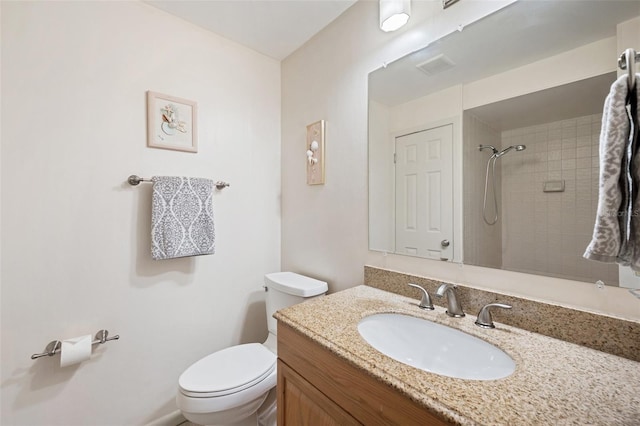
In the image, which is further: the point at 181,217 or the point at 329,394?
the point at 181,217

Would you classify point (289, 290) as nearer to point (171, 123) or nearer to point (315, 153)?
point (315, 153)

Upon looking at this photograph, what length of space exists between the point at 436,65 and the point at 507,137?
1.47 ft

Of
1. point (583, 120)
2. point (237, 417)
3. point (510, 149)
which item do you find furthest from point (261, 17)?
point (237, 417)

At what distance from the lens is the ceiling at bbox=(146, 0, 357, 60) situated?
1406 mm

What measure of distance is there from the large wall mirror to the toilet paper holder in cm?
147

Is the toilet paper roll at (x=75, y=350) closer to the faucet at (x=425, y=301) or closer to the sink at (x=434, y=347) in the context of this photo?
the sink at (x=434, y=347)

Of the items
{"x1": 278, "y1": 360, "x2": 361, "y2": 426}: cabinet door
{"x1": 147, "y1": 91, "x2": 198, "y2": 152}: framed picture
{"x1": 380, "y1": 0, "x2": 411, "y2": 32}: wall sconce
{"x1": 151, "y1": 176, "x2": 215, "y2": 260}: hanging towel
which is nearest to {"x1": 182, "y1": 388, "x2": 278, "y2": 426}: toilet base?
{"x1": 278, "y1": 360, "x2": 361, "y2": 426}: cabinet door

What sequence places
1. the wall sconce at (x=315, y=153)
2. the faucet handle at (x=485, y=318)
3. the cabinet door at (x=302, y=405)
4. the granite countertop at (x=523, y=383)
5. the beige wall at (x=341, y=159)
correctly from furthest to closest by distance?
the wall sconce at (x=315, y=153) < the beige wall at (x=341, y=159) < the faucet handle at (x=485, y=318) < the cabinet door at (x=302, y=405) < the granite countertop at (x=523, y=383)

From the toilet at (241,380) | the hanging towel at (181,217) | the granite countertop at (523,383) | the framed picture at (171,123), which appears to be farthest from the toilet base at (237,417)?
the framed picture at (171,123)

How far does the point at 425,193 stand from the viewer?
1151 mm

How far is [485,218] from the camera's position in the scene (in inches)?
38.0

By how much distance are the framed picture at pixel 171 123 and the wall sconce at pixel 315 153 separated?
69 centimetres

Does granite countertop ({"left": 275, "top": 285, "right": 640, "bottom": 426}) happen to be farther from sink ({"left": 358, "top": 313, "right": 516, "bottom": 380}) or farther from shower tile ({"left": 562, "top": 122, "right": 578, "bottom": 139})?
shower tile ({"left": 562, "top": 122, "right": 578, "bottom": 139})

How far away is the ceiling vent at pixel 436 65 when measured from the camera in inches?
42.3
